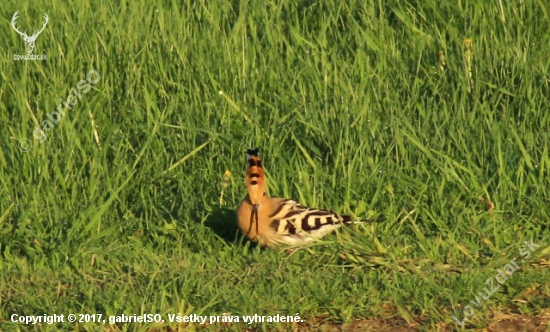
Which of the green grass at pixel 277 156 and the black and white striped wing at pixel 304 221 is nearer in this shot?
the green grass at pixel 277 156

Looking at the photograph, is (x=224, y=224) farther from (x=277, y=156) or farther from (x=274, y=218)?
(x=277, y=156)

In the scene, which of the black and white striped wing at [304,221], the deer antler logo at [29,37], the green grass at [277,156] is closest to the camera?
the green grass at [277,156]

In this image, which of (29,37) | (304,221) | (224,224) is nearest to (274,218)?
(304,221)

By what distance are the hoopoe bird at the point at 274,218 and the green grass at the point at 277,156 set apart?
0.09 meters

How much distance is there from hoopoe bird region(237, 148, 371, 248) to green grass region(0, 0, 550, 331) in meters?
0.09

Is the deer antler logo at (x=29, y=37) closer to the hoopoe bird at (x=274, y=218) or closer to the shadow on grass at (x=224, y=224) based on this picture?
the shadow on grass at (x=224, y=224)

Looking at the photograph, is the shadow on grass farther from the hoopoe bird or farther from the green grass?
the hoopoe bird

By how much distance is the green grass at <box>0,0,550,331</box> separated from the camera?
5.29 metres

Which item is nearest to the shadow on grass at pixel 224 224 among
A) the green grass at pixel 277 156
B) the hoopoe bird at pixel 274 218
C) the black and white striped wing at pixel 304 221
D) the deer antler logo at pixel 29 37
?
the green grass at pixel 277 156

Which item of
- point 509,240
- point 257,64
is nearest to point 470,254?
point 509,240

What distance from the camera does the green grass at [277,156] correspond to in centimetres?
529

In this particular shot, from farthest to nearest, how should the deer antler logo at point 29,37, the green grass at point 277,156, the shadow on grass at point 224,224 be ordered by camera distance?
1. the deer antler logo at point 29,37
2. the shadow on grass at point 224,224
3. the green grass at point 277,156

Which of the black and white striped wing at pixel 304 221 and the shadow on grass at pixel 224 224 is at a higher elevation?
the black and white striped wing at pixel 304 221

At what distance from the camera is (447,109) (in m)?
6.82
